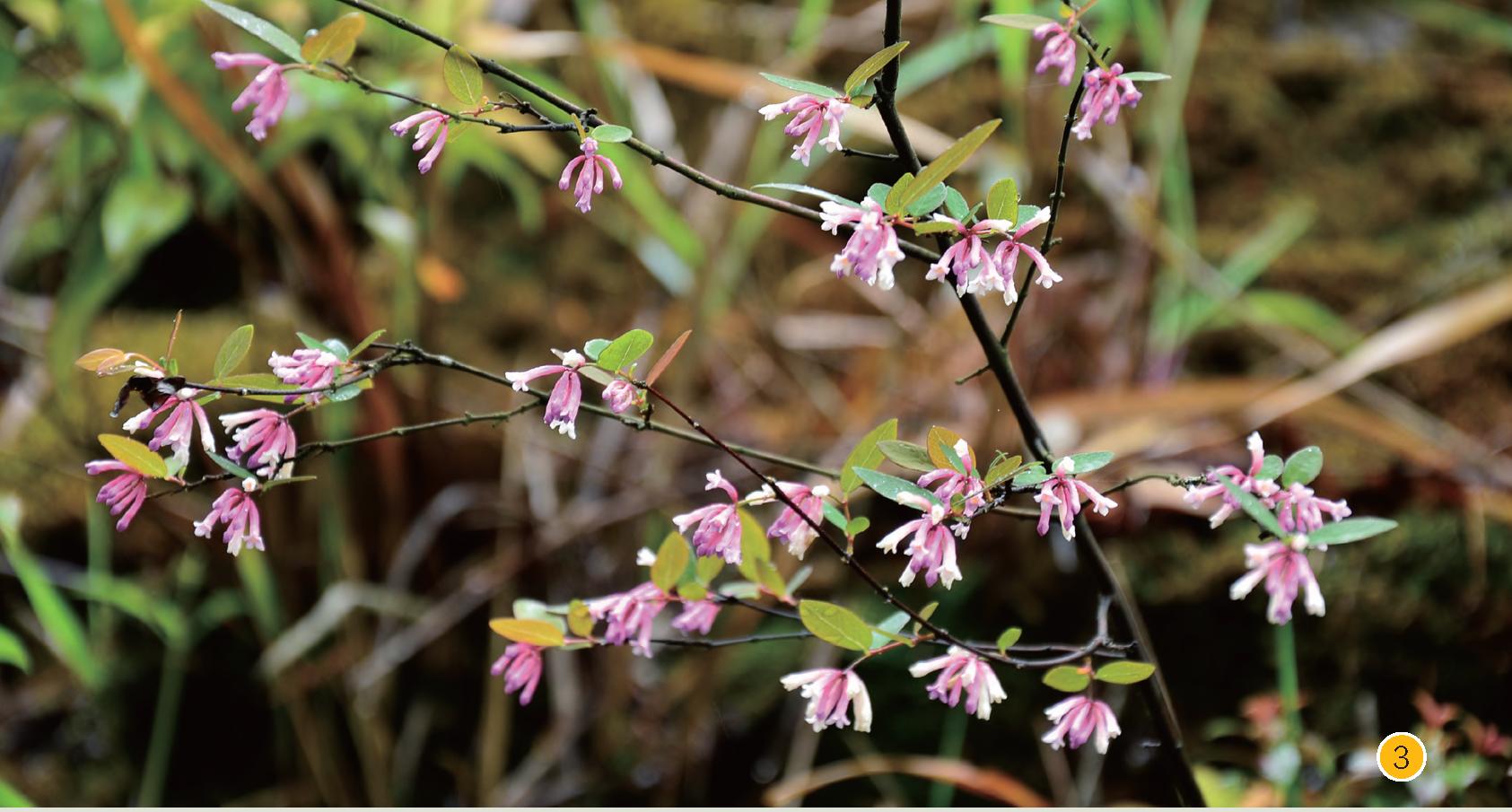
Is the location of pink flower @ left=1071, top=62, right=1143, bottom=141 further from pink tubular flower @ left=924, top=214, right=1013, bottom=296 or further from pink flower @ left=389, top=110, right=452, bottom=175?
pink flower @ left=389, top=110, right=452, bottom=175

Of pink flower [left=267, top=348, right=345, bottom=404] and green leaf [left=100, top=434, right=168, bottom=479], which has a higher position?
pink flower [left=267, top=348, right=345, bottom=404]

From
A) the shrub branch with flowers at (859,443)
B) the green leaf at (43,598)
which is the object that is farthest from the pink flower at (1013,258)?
the green leaf at (43,598)

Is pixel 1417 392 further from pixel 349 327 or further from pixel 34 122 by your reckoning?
pixel 34 122

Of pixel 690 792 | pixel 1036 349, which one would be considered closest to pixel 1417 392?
pixel 1036 349

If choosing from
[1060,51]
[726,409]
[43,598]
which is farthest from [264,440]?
[726,409]

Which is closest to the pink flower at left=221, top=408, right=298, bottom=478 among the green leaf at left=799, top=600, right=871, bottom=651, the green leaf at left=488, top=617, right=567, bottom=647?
the green leaf at left=488, top=617, right=567, bottom=647
